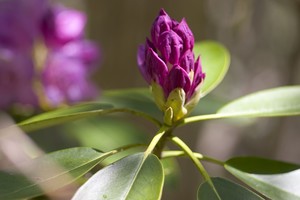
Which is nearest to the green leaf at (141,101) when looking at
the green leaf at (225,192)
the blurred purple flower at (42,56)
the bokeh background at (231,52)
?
the blurred purple flower at (42,56)

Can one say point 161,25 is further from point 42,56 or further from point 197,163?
point 42,56

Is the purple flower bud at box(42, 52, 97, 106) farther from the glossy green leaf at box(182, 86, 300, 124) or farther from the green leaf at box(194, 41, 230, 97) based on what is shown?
the glossy green leaf at box(182, 86, 300, 124)

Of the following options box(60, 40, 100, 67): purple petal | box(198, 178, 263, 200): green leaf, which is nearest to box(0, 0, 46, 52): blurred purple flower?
box(60, 40, 100, 67): purple petal

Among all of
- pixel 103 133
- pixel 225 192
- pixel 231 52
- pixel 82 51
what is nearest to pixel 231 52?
pixel 231 52

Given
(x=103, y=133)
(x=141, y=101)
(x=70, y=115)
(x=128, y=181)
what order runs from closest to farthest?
1. (x=128, y=181)
2. (x=70, y=115)
3. (x=141, y=101)
4. (x=103, y=133)

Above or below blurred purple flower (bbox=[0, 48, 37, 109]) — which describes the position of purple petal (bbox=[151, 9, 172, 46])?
above

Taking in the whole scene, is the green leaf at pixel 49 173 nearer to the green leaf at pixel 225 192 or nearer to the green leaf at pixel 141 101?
the green leaf at pixel 225 192
